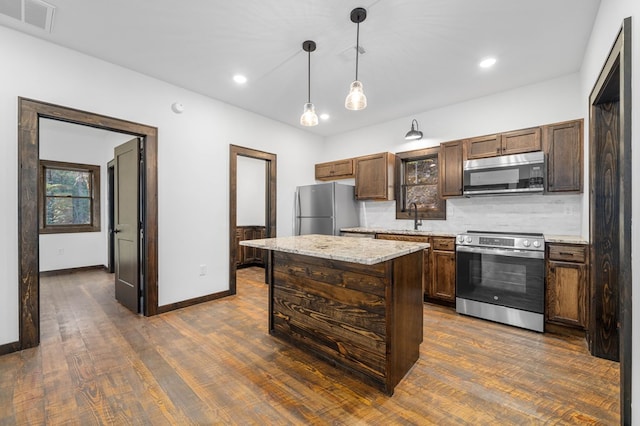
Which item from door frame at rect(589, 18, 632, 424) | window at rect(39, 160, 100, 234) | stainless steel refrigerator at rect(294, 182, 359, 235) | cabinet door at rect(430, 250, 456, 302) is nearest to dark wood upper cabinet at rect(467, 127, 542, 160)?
cabinet door at rect(430, 250, 456, 302)

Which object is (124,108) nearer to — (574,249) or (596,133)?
(596,133)

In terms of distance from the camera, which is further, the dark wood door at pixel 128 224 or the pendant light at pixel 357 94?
the dark wood door at pixel 128 224

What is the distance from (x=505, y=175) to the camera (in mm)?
3328

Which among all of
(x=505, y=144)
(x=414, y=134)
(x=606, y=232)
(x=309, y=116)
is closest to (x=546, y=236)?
(x=606, y=232)

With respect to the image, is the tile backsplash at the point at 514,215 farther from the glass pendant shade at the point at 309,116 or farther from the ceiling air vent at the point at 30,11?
the ceiling air vent at the point at 30,11

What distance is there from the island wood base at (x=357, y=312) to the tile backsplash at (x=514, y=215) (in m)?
2.02

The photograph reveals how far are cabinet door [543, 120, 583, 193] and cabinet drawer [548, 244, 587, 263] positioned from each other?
2.25 ft

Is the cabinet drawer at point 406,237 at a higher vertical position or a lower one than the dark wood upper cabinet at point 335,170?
lower

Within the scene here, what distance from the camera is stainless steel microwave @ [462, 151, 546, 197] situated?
10.3 feet

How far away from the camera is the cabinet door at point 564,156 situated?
2.98 meters

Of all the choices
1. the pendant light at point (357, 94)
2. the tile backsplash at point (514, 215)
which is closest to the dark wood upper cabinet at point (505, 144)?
the tile backsplash at point (514, 215)

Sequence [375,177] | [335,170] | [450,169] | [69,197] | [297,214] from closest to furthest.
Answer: [450,169] → [375,177] → [297,214] → [335,170] → [69,197]

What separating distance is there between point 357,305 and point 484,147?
277cm

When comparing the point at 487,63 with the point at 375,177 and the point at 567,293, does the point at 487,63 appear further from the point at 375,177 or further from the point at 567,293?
the point at 567,293
